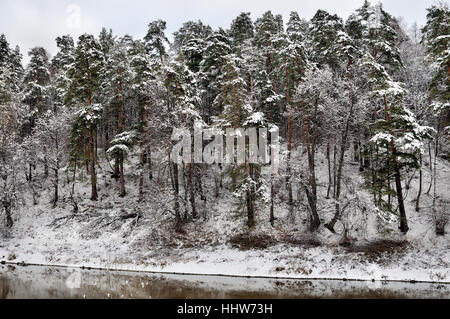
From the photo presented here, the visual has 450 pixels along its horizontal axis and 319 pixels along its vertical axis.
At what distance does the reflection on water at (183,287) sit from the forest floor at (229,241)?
0.95 metres

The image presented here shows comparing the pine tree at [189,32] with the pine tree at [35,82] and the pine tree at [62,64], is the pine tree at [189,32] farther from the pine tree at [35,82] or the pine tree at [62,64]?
the pine tree at [35,82]

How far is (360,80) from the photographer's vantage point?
20.3 meters

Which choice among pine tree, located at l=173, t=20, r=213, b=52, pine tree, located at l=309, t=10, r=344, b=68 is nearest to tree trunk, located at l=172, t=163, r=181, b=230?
pine tree, located at l=309, t=10, r=344, b=68

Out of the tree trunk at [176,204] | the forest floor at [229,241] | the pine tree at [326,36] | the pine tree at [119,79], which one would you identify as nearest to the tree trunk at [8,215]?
the forest floor at [229,241]

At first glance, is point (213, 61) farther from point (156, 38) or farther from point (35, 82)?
point (35, 82)

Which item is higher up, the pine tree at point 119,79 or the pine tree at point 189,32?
the pine tree at point 189,32

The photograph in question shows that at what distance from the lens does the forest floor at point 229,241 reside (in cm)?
1802

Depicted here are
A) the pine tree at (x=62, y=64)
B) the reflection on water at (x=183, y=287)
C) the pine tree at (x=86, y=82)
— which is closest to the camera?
the reflection on water at (x=183, y=287)

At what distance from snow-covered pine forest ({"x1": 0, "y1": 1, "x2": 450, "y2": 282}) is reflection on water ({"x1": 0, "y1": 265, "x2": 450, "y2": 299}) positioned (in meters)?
1.14

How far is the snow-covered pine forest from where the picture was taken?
62.6 ft

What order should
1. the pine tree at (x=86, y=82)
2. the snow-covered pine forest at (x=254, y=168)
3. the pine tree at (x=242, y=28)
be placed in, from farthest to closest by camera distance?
the pine tree at (x=242, y=28)
the pine tree at (x=86, y=82)
the snow-covered pine forest at (x=254, y=168)

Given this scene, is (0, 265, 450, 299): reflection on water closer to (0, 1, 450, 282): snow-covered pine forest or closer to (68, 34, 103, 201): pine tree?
(0, 1, 450, 282): snow-covered pine forest

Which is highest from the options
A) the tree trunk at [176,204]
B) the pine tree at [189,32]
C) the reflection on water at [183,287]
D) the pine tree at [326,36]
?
the pine tree at [189,32]

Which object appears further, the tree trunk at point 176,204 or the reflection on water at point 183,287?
the tree trunk at point 176,204
